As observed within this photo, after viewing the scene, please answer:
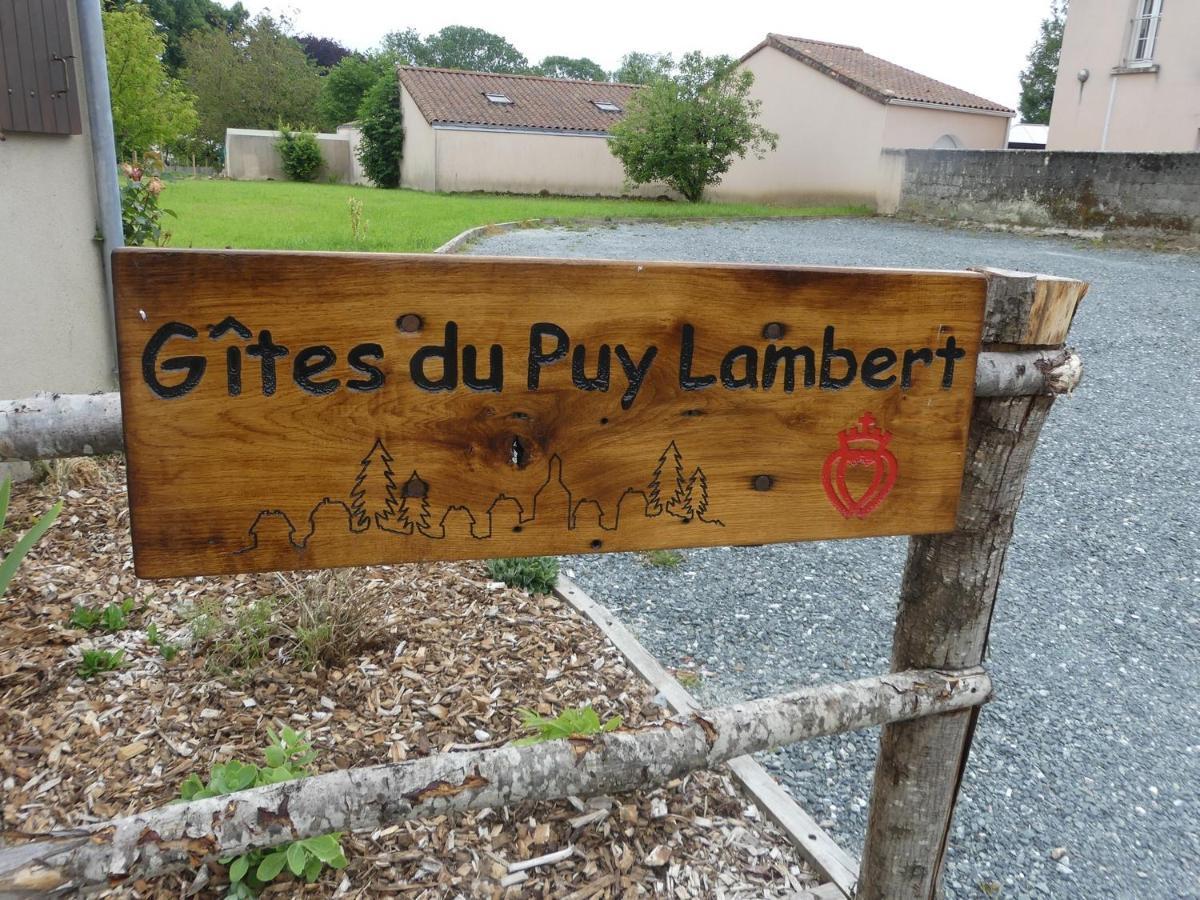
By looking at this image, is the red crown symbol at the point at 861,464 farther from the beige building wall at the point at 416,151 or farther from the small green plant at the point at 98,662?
the beige building wall at the point at 416,151

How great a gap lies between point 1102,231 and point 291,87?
40.7 meters

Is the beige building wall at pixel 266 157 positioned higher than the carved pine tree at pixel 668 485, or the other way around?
the beige building wall at pixel 266 157

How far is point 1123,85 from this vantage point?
1741 centimetres

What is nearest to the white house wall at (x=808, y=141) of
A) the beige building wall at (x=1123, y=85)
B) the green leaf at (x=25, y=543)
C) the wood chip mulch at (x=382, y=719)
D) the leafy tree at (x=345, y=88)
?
the beige building wall at (x=1123, y=85)

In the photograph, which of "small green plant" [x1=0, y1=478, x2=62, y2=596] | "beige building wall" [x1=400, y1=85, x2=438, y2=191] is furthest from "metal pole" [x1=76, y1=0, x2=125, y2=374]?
"beige building wall" [x1=400, y1=85, x2=438, y2=191]

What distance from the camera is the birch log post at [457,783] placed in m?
1.18

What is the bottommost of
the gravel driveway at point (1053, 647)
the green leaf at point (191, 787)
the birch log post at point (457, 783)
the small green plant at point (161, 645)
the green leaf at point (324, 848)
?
the gravel driveway at point (1053, 647)

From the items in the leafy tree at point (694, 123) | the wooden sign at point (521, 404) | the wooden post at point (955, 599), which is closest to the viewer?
the wooden sign at point (521, 404)

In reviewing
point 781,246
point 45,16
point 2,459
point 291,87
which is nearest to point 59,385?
point 45,16

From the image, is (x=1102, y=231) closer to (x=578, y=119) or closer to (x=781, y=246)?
(x=781, y=246)

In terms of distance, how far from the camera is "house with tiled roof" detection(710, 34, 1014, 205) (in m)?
20.1

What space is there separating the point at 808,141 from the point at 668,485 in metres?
22.6

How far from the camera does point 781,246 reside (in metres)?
12.7

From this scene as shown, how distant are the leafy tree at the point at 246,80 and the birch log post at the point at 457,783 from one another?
45.8 m
